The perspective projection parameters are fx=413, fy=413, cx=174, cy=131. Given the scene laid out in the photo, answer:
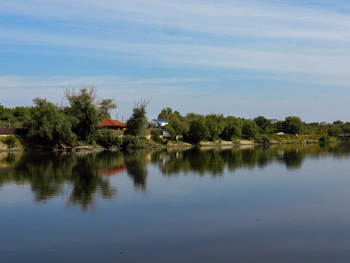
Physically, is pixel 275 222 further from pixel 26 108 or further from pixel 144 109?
pixel 26 108

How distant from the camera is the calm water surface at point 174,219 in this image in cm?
1026

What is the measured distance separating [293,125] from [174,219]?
92.4 metres

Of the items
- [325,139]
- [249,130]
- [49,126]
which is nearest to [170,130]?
[49,126]

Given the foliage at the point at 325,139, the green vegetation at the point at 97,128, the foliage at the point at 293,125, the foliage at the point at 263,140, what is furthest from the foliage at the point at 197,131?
the foliage at the point at 293,125

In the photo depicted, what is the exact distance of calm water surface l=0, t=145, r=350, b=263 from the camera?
10.3m

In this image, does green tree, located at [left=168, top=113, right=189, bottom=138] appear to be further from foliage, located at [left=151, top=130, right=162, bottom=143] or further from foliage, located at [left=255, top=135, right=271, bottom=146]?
foliage, located at [left=255, top=135, right=271, bottom=146]

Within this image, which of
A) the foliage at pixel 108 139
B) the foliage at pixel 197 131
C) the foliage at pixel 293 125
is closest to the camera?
the foliage at pixel 108 139

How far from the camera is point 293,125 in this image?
101312mm

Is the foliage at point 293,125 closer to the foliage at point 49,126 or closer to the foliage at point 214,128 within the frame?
the foliage at point 214,128

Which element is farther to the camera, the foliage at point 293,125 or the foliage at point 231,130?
the foliage at point 293,125

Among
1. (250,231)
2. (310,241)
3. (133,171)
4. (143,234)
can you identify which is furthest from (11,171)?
(310,241)

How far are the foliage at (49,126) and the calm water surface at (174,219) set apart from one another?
25057 mm

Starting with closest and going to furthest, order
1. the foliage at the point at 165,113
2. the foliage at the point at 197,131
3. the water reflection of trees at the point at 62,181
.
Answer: the water reflection of trees at the point at 62,181 → the foliage at the point at 197,131 → the foliage at the point at 165,113

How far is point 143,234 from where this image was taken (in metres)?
11.9
